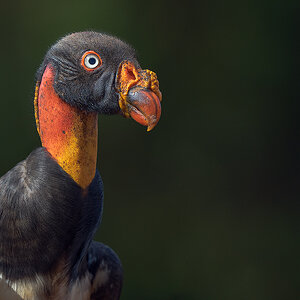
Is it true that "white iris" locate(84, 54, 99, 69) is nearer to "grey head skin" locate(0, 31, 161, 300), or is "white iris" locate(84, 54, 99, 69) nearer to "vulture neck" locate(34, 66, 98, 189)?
"grey head skin" locate(0, 31, 161, 300)

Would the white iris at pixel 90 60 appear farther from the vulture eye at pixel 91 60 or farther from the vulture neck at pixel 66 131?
the vulture neck at pixel 66 131

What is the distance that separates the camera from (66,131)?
196 cm

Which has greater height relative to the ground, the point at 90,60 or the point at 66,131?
the point at 90,60

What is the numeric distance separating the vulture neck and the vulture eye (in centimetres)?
13

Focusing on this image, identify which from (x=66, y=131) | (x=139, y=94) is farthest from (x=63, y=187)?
(x=139, y=94)

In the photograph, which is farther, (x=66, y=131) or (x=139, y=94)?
(x=66, y=131)

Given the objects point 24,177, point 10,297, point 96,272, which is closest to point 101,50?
point 24,177

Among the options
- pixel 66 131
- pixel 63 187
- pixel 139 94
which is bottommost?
pixel 63 187

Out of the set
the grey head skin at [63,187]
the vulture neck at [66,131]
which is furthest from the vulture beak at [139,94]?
the vulture neck at [66,131]

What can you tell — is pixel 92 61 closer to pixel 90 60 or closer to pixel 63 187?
pixel 90 60

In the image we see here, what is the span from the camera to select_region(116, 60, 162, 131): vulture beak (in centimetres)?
178

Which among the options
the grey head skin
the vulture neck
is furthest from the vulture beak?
the vulture neck

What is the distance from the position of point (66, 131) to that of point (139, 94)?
0.30 meters

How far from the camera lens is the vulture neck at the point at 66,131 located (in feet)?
6.40
